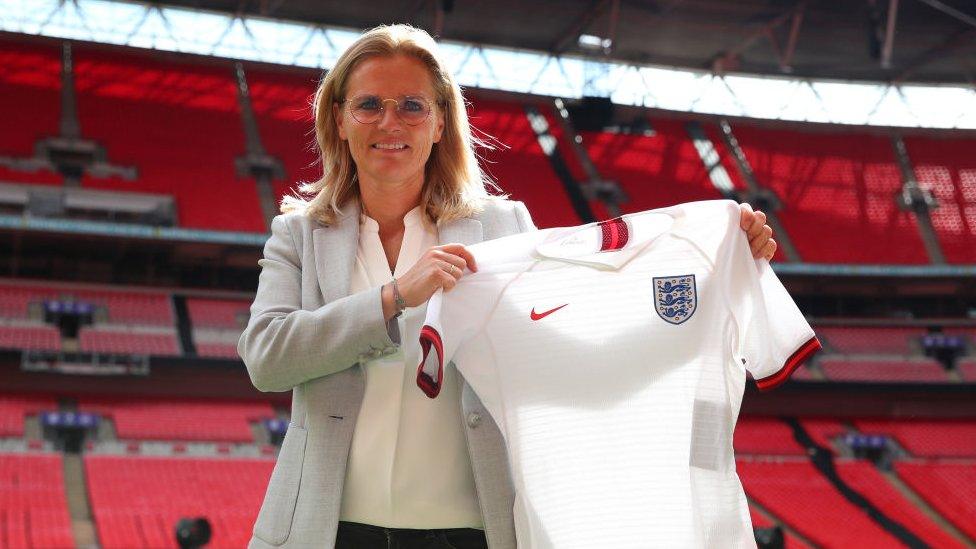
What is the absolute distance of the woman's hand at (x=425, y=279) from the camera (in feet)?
6.40

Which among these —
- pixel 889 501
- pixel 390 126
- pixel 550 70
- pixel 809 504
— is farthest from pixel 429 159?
pixel 550 70

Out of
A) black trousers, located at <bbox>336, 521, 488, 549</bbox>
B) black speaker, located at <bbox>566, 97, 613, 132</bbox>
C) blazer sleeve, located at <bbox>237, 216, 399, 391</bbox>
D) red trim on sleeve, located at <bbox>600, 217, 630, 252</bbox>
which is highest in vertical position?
black speaker, located at <bbox>566, 97, 613, 132</bbox>

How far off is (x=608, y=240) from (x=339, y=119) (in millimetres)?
708

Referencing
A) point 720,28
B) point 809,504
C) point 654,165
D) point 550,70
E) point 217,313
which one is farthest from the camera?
point 550,70

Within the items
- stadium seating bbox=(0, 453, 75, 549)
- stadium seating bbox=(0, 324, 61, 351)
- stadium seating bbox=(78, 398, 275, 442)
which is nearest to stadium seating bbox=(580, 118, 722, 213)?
stadium seating bbox=(78, 398, 275, 442)

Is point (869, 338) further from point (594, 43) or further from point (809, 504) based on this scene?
point (594, 43)

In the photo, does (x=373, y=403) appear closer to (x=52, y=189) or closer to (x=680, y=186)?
(x=52, y=189)

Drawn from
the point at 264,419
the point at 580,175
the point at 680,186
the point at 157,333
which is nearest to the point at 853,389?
the point at 680,186

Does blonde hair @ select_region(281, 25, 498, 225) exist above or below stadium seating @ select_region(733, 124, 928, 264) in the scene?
below

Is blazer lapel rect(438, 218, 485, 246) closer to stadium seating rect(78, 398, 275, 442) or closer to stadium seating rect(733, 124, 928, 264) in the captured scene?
stadium seating rect(78, 398, 275, 442)

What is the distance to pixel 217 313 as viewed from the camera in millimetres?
19109

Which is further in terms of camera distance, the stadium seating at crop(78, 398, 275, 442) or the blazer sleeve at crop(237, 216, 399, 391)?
the stadium seating at crop(78, 398, 275, 442)

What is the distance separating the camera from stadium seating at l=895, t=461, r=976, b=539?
48.6 feet

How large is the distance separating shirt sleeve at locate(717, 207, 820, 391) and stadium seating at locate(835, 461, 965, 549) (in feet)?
43.0
